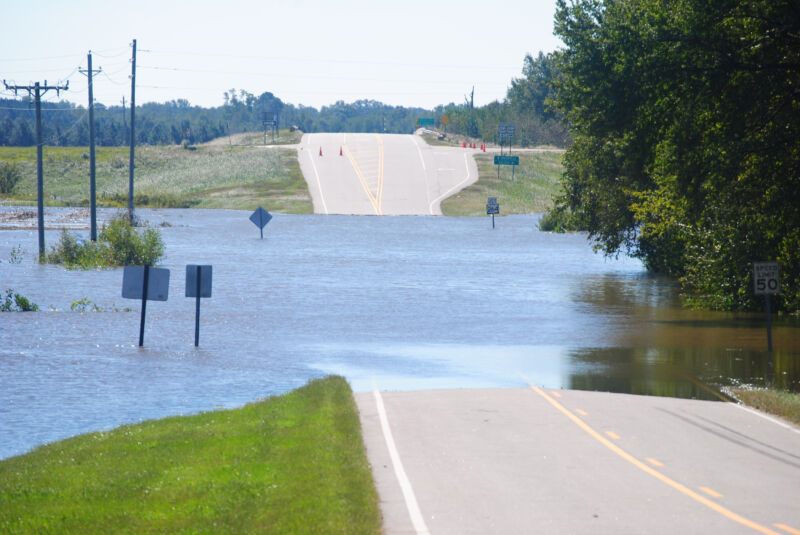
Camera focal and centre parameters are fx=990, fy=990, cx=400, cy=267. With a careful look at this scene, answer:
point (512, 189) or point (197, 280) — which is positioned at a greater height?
point (512, 189)

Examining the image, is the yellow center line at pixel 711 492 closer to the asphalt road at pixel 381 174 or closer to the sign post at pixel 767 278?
the sign post at pixel 767 278

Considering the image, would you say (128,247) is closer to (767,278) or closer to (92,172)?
(92,172)

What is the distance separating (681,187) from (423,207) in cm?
7247

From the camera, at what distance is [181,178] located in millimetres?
120562

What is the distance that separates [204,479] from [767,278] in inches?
516

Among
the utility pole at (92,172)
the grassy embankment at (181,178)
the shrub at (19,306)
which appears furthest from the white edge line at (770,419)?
the grassy embankment at (181,178)

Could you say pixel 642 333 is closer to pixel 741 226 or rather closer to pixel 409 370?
pixel 741 226

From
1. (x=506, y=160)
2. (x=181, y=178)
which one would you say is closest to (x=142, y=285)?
(x=506, y=160)

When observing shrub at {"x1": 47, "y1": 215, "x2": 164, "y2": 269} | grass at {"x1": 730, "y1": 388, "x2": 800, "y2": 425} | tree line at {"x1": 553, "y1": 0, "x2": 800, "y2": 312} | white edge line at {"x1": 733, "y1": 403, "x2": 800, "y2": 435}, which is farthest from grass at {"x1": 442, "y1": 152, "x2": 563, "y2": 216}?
white edge line at {"x1": 733, "y1": 403, "x2": 800, "y2": 435}

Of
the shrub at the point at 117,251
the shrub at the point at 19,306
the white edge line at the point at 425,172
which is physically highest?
the white edge line at the point at 425,172

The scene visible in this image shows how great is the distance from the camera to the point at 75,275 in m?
42.8

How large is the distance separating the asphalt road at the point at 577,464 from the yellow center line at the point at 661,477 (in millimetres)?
19

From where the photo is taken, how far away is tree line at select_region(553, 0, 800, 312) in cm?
2184

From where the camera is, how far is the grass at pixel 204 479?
9.73 m
